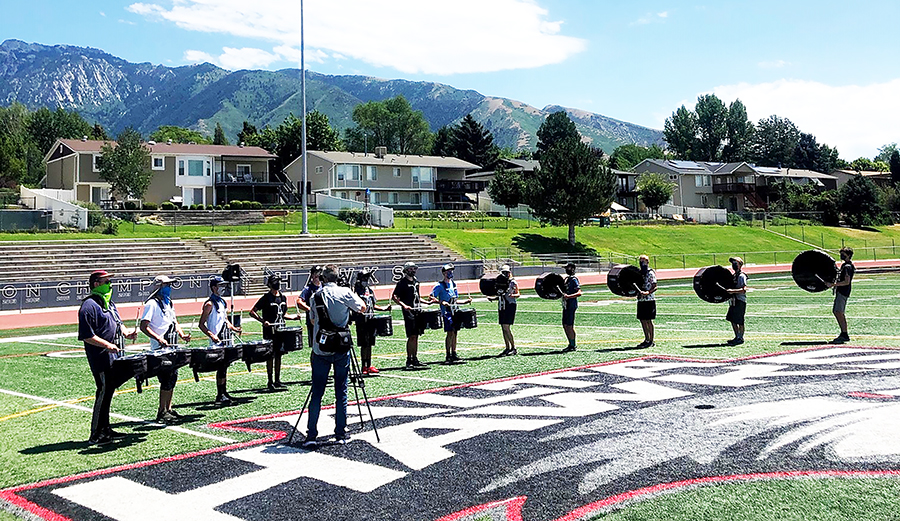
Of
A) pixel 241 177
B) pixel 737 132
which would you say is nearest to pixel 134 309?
pixel 241 177

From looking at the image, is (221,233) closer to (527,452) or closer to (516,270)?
(516,270)

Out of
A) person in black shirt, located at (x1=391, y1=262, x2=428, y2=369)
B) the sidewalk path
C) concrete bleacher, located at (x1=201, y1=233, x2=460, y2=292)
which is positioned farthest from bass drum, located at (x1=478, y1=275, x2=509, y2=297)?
concrete bleacher, located at (x1=201, y1=233, x2=460, y2=292)

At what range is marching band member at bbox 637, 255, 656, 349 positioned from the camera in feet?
59.2

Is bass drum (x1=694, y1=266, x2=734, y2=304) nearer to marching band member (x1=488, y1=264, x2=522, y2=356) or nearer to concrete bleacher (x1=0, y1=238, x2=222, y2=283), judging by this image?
marching band member (x1=488, y1=264, x2=522, y2=356)

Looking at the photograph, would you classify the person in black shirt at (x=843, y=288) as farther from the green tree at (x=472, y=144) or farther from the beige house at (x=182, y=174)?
the green tree at (x=472, y=144)

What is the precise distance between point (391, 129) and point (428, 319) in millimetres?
133010

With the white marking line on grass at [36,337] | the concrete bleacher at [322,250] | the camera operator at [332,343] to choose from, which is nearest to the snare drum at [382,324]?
the camera operator at [332,343]

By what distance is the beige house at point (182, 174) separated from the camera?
242 feet

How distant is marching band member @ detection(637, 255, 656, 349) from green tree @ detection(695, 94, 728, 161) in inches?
6162

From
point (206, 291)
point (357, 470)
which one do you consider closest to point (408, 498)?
point (357, 470)

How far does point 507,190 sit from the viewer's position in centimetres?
8094

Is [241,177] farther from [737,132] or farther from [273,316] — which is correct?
[737,132]

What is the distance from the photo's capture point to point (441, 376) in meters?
14.6

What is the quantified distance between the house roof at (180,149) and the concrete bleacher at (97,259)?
29.9 m
